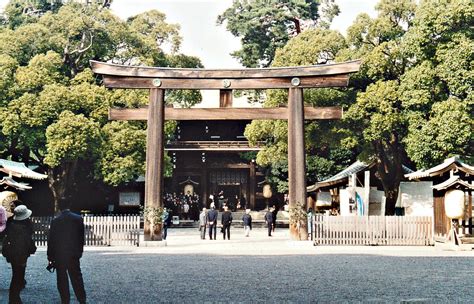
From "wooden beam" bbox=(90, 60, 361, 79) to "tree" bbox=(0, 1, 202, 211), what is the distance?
867cm

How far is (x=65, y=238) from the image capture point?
8.81 m

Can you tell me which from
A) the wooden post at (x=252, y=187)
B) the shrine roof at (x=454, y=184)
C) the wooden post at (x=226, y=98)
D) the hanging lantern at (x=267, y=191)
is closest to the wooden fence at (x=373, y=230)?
the shrine roof at (x=454, y=184)

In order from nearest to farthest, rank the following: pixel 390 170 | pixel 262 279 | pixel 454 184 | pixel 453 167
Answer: pixel 262 279 < pixel 454 184 < pixel 453 167 < pixel 390 170

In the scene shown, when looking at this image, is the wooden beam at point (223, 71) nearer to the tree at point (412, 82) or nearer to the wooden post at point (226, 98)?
the wooden post at point (226, 98)

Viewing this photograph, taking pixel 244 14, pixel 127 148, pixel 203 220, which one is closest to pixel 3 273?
pixel 203 220

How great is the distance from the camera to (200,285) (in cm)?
1107

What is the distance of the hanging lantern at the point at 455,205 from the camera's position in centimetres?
2002

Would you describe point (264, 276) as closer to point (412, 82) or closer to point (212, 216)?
point (212, 216)

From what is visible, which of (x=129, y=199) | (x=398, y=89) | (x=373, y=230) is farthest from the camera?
(x=129, y=199)

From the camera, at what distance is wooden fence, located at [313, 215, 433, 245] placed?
2108cm

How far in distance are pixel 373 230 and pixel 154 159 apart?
326 inches

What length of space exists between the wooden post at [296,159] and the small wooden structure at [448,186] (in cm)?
430

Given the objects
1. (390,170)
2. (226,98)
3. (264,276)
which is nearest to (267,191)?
(390,170)

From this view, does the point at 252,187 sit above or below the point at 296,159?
below
